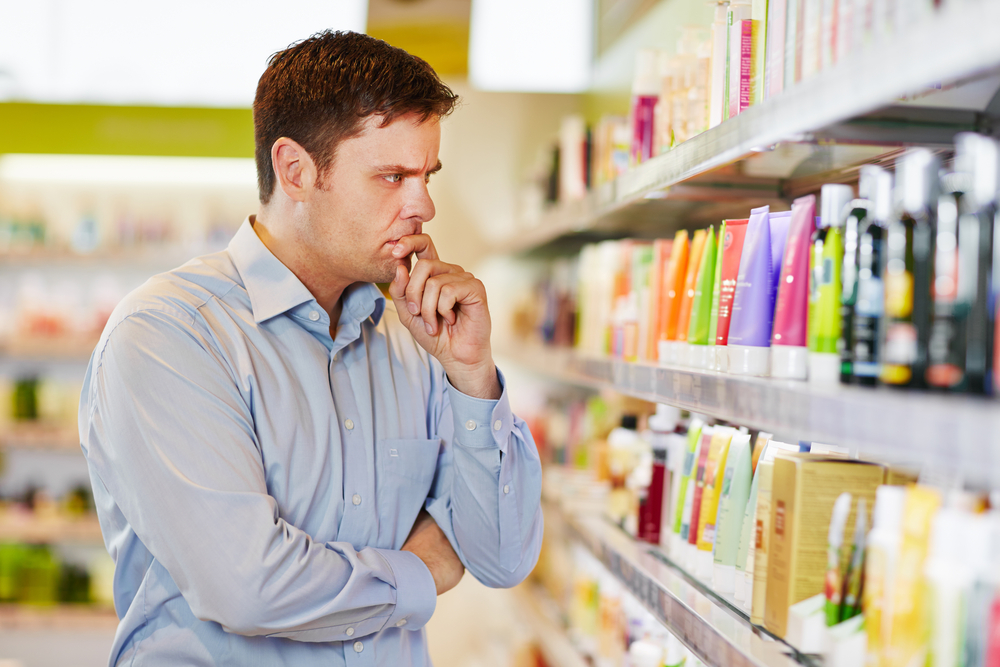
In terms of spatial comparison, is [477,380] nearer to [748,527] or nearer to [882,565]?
[748,527]

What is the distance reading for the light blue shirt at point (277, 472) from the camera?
1239 mm

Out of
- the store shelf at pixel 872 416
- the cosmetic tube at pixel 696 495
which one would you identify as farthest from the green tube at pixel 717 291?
the cosmetic tube at pixel 696 495

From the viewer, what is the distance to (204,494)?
4.02 ft

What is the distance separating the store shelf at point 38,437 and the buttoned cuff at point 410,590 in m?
3.49

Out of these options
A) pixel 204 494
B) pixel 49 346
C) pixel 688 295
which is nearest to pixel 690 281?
pixel 688 295

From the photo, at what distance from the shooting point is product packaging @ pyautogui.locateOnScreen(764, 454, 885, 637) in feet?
3.63

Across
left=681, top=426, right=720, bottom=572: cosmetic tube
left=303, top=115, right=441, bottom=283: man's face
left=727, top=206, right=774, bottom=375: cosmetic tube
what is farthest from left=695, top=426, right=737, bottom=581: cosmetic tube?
left=303, top=115, right=441, bottom=283: man's face

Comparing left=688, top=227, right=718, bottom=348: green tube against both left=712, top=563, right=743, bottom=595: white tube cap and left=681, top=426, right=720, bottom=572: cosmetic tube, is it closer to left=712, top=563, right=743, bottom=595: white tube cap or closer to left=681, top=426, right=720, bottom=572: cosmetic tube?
left=681, top=426, right=720, bottom=572: cosmetic tube

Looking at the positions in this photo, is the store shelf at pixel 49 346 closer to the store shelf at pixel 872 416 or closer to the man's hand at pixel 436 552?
the man's hand at pixel 436 552

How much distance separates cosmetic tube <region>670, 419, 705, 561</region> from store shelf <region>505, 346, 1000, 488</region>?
26 centimetres

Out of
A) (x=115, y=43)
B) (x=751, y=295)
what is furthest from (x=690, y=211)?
(x=115, y=43)

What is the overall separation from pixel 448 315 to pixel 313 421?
0.98ft

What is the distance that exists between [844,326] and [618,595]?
54.9 inches

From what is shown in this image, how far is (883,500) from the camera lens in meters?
1.01
